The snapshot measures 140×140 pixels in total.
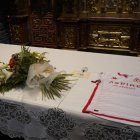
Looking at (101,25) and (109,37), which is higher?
(101,25)

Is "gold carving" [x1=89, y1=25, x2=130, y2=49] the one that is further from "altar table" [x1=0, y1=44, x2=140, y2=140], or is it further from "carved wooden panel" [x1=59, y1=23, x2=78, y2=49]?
"altar table" [x1=0, y1=44, x2=140, y2=140]

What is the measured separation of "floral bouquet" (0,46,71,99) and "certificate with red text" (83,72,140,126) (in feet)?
0.63

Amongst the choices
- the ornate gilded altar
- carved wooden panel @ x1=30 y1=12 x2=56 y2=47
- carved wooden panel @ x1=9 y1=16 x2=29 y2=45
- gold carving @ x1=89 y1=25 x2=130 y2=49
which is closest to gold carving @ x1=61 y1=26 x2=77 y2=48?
the ornate gilded altar

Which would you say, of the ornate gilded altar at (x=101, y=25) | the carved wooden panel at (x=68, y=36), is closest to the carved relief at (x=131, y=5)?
the ornate gilded altar at (x=101, y=25)

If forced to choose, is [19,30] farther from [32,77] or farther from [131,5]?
[32,77]

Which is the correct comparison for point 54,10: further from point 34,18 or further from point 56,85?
point 56,85

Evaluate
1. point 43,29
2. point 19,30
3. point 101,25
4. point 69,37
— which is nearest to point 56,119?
point 101,25

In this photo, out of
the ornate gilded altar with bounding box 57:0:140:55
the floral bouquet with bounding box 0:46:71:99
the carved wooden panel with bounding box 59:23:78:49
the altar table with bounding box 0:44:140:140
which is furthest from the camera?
the carved wooden panel with bounding box 59:23:78:49

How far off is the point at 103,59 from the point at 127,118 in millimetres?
727

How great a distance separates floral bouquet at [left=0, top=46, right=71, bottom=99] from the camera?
1.22 m

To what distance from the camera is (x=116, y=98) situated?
1.15 meters

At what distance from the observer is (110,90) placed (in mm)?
1226

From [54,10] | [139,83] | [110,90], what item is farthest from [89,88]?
[54,10]

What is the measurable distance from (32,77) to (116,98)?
1.50ft
